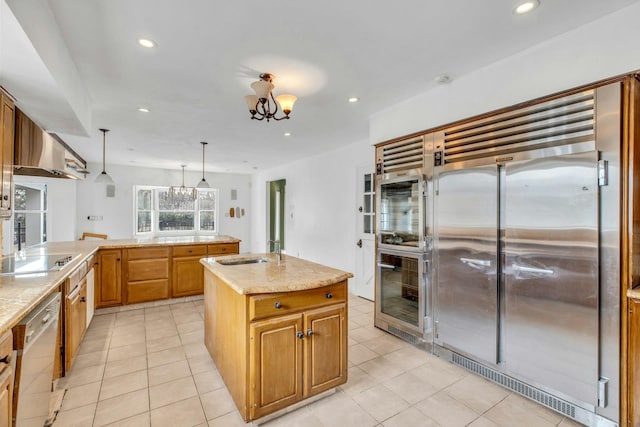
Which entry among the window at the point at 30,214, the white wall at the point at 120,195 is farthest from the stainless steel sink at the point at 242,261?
the white wall at the point at 120,195

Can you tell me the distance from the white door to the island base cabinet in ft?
7.72

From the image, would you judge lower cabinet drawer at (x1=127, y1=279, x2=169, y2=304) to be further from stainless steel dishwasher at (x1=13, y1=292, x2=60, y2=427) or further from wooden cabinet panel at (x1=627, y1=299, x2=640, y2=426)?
wooden cabinet panel at (x1=627, y1=299, x2=640, y2=426)

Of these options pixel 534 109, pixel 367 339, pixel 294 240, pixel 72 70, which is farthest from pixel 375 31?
pixel 294 240

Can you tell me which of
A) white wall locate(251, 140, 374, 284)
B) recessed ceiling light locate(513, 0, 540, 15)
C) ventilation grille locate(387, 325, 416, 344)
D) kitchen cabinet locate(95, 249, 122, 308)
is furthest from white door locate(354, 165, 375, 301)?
kitchen cabinet locate(95, 249, 122, 308)

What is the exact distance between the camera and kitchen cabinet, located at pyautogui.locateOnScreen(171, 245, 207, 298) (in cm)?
421

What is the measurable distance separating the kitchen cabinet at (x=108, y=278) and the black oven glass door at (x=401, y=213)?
11.1ft

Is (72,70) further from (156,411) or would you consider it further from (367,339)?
(367,339)

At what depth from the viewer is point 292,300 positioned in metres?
1.93

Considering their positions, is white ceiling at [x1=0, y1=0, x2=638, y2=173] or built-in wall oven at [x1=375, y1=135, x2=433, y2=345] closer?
white ceiling at [x1=0, y1=0, x2=638, y2=173]

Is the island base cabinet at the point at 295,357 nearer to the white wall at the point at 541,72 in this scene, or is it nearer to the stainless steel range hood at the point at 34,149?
the white wall at the point at 541,72

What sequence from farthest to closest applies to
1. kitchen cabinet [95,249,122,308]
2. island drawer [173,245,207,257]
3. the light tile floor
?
island drawer [173,245,207,257]
kitchen cabinet [95,249,122,308]
the light tile floor

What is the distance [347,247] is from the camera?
489 centimetres

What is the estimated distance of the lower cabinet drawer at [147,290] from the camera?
13.0 feet

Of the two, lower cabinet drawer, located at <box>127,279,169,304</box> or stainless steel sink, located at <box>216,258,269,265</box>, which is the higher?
stainless steel sink, located at <box>216,258,269,265</box>
